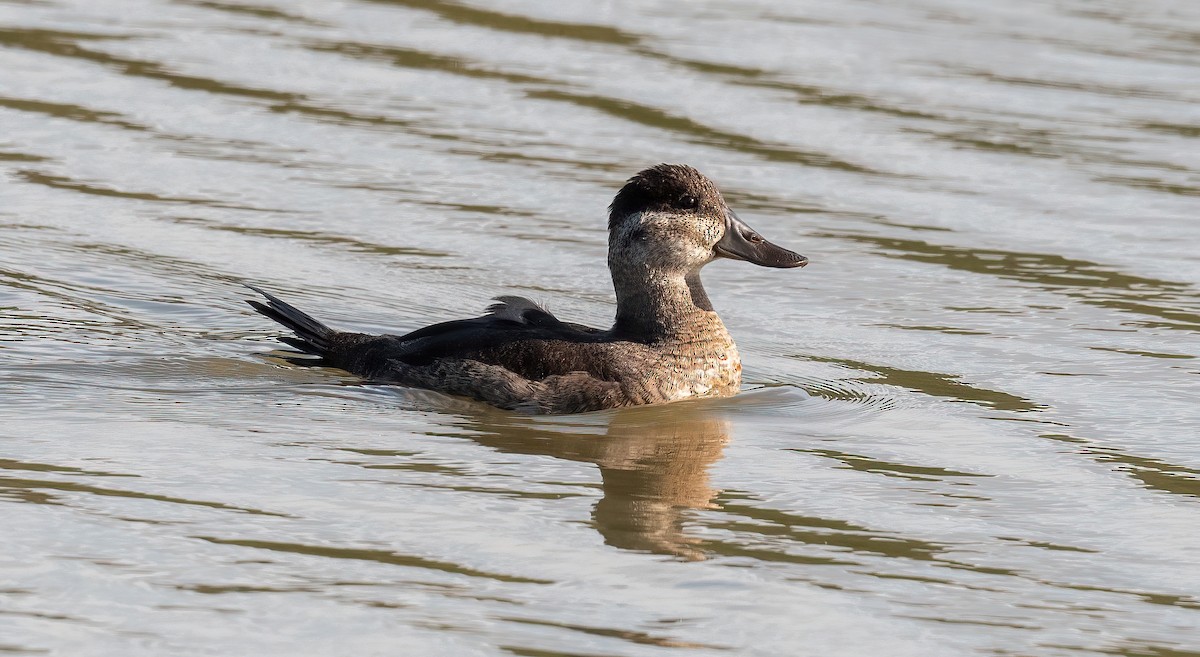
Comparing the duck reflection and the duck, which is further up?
the duck

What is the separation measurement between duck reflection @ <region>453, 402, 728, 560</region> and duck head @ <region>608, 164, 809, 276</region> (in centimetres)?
78

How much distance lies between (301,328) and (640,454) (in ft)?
7.26

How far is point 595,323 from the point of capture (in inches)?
421

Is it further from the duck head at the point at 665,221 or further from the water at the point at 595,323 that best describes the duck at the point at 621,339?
the water at the point at 595,323

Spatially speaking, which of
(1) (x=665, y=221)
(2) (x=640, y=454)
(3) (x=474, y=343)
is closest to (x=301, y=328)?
(3) (x=474, y=343)

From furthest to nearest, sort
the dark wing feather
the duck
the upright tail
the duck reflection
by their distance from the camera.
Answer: the upright tail < the dark wing feather < the duck < the duck reflection

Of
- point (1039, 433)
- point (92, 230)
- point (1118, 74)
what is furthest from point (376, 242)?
point (1118, 74)

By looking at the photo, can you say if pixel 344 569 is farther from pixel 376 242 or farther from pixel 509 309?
pixel 376 242

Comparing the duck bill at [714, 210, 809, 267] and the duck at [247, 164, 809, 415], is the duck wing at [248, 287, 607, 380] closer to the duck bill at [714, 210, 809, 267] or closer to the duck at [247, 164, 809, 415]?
the duck at [247, 164, 809, 415]

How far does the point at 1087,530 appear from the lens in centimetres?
690

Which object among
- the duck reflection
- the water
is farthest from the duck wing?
the duck reflection

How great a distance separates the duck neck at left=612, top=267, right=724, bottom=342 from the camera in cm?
928

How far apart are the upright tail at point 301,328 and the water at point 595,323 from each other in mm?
169

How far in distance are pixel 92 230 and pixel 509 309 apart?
342cm
